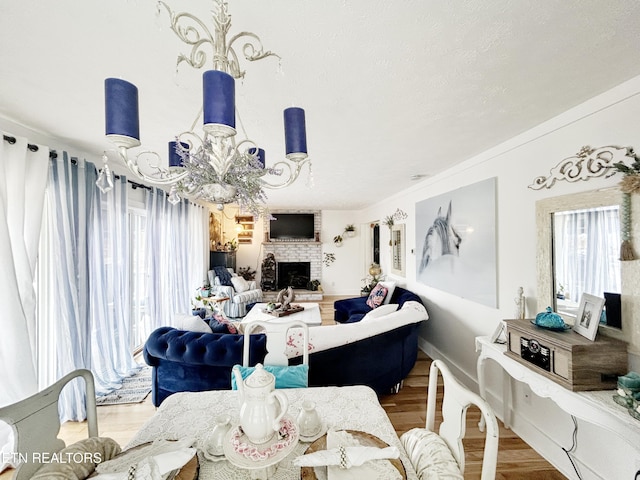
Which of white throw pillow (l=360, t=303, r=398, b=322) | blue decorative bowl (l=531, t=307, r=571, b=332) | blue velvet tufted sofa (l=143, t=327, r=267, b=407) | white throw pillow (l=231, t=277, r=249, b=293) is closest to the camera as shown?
blue decorative bowl (l=531, t=307, r=571, b=332)

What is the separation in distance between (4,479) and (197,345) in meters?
1.35

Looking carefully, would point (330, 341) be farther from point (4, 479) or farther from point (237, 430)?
point (4, 479)

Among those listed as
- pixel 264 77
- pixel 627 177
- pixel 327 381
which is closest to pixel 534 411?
pixel 327 381

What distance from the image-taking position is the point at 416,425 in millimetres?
2180

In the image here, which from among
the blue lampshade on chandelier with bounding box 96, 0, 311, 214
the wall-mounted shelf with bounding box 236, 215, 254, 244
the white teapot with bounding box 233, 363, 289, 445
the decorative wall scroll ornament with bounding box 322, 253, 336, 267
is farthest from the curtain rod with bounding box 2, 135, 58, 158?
the decorative wall scroll ornament with bounding box 322, 253, 336, 267

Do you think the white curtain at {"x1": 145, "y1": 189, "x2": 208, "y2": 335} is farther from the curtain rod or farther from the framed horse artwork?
the framed horse artwork

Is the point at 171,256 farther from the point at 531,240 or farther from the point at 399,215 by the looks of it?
the point at 531,240

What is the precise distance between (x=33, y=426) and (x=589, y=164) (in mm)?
2929

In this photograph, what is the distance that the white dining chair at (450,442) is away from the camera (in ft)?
2.64

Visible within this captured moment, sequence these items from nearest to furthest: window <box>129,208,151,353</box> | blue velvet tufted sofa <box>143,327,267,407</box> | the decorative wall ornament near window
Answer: blue velvet tufted sofa <box>143,327,267,407</box> < window <box>129,208,151,353</box> < the decorative wall ornament near window

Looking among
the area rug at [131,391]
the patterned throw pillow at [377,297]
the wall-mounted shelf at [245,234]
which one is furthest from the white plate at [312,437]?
the wall-mounted shelf at [245,234]

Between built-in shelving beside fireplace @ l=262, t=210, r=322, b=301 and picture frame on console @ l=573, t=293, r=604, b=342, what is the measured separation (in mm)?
5773

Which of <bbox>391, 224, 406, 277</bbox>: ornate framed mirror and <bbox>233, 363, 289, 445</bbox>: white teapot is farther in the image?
<bbox>391, 224, 406, 277</bbox>: ornate framed mirror

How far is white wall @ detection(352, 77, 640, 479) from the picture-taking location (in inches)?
58.4
